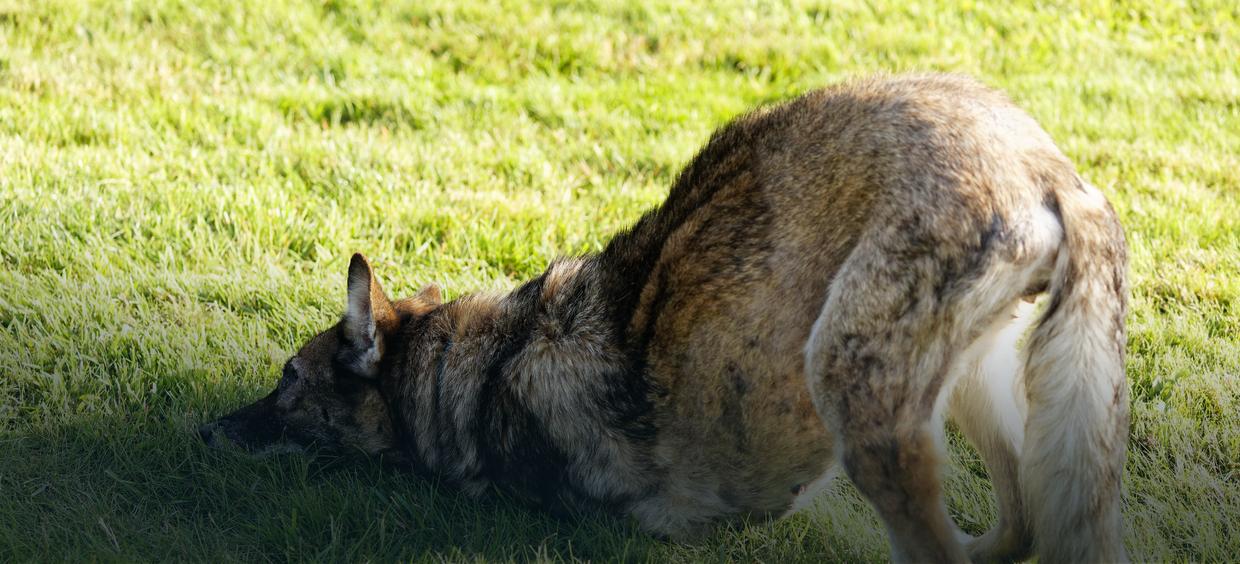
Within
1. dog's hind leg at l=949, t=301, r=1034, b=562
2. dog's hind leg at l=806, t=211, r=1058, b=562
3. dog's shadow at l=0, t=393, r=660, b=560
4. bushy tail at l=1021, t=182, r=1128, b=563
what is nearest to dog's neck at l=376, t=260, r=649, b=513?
dog's shadow at l=0, t=393, r=660, b=560

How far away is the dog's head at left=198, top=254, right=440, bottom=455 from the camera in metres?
4.21

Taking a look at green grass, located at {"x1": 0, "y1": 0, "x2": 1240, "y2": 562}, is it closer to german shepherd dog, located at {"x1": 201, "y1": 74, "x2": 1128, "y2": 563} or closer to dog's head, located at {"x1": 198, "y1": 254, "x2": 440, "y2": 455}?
dog's head, located at {"x1": 198, "y1": 254, "x2": 440, "y2": 455}

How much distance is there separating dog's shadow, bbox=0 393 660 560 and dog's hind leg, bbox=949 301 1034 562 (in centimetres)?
116

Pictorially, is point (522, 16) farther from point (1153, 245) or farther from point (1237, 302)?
point (1237, 302)

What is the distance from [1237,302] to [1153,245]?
0.64 m

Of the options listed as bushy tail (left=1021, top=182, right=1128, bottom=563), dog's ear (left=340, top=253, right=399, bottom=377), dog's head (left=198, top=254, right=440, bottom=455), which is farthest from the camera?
dog's head (left=198, top=254, right=440, bottom=455)

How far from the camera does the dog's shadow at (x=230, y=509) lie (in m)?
3.76

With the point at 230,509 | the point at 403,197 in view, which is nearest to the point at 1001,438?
the point at 230,509

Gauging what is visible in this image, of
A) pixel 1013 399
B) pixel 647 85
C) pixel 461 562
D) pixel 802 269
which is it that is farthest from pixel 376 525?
pixel 647 85

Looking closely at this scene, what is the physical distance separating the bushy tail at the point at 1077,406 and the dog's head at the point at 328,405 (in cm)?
227

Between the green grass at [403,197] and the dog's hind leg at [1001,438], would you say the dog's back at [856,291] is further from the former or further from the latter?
the green grass at [403,197]

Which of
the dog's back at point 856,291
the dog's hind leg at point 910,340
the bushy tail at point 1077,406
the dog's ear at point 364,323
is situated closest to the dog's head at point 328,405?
the dog's ear at point 364,323

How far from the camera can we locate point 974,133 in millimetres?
3396

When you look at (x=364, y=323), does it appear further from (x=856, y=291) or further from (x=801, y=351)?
(x=856, y=291)
